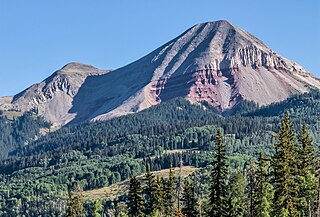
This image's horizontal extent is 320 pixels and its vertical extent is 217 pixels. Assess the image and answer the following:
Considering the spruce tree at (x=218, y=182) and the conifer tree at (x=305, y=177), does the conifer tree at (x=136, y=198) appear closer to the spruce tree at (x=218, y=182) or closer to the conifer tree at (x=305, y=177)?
the spruce tree at (x=218, y=182)

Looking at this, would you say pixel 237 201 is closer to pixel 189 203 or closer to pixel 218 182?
pixel 189 203

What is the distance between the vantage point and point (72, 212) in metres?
116

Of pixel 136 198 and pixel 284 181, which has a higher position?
pixel 284 181

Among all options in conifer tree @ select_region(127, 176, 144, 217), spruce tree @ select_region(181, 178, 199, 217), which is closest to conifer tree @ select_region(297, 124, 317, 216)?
spruce tree @ select_region(181, 178, 199, 217)

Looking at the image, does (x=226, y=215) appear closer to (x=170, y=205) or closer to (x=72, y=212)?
(x=170, y=205)

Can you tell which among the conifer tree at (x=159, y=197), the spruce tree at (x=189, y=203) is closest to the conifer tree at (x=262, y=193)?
the spruce tree at (x=189, y=203)

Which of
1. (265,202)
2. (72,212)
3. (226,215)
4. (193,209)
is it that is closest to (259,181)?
(265,202)

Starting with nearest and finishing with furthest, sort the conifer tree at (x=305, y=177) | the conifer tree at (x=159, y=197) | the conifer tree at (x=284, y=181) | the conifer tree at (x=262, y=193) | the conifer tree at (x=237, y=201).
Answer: the conifer tree at (x=284, y=181)
the conifer tree at (x=305, y=177)
the conifer tree at (x=237, y=201)
the conifer tree at (x=262, y=193)
the conifer tree at (x=159, y=197)

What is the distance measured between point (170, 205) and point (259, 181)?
1846 centimetres

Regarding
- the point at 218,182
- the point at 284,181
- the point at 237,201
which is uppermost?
the point at 218,182

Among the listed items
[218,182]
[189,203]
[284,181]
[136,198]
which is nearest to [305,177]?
[284,181]

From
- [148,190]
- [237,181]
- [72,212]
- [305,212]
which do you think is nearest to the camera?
[305,212]

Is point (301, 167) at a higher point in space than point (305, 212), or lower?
higher

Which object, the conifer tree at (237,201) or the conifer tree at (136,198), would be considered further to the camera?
the conifer tree at (136,198)
